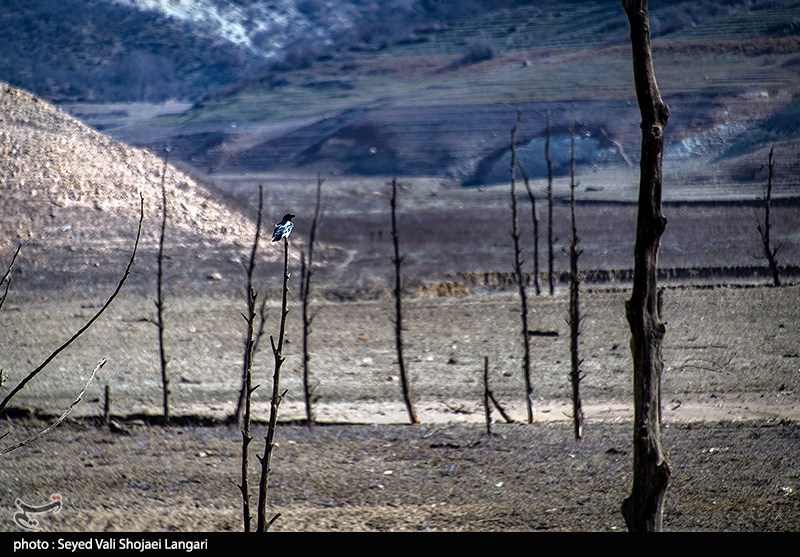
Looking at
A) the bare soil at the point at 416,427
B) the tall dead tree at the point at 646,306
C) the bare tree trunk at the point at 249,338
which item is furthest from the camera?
the bare soil at the point at 416,427

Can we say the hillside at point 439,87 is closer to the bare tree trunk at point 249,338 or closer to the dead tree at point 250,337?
the dead tree at point 250,337

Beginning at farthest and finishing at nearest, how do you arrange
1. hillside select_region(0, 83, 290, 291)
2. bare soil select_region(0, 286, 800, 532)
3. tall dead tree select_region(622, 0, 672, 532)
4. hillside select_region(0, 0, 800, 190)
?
hillside select_region(0, 0, 800, 190), hillside select_region(0, 83, 290, 291), bare soil select_region(0, 286, 800, 532), tall dead tree select_region(622, 0, 672, 532)

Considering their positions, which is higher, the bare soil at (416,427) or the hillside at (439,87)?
the hillside at (439,87)

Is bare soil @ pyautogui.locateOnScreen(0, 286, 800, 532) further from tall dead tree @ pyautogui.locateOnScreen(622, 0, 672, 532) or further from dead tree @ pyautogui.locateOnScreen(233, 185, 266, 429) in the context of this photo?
tall dead tree @ pyautogui.locateOnScreen(622, 0, 672, 532)

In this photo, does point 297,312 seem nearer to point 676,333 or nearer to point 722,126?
point 676,333

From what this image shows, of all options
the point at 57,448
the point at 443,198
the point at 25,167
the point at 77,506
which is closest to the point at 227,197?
the point at 25,167

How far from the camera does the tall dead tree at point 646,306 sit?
19.1 ft

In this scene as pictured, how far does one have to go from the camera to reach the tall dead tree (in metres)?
5.83

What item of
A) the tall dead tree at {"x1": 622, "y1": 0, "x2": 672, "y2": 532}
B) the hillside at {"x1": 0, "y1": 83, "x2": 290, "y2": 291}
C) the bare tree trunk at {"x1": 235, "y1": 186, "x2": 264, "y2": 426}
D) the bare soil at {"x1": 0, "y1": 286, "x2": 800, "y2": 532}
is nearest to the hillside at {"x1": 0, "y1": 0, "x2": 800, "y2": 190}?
the hillside at {"x1": 0, "y1": 83, "x2": 290, "y2": 291}

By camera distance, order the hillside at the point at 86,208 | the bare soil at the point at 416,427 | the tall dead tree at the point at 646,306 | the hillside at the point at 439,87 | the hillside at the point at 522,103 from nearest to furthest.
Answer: the tall dead tree at the point at 646,306 < the bare soil at the point at 416,427 < the hillside at the point at 86,208 < the hillside at the point at 522,103 < the hillside at the point at 439,87

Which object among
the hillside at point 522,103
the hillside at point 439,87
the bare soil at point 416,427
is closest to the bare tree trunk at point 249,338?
the bare soil at point 416,427

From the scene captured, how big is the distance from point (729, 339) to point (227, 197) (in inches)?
1049

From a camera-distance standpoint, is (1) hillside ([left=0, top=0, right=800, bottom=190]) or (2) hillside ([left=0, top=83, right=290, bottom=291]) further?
(1) hillside ([left=0, top=0, right=800, bottom=190])

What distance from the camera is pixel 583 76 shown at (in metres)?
69.1
